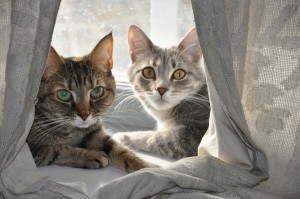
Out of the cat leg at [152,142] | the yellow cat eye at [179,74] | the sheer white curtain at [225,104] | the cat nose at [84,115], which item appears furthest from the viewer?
the yellow cat eye at [179,74]

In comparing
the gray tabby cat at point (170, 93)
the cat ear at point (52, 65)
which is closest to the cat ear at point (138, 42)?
the gray tabby cat at point (170, 93)

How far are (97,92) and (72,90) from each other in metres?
0.08

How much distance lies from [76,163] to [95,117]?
0.15 meters

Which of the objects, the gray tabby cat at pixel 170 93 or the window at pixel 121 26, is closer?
the gray tabby cat at pixel 170 93

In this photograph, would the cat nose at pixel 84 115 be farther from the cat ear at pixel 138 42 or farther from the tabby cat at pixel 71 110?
the cat ear at pixel 138 42

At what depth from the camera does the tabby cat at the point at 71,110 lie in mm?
1305

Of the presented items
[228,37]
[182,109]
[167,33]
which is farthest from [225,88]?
[167,33]

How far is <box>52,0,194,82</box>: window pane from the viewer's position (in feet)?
5.67

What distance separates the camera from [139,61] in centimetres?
164

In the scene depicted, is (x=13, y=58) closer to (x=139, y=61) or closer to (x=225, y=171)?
(x=225, y=171)

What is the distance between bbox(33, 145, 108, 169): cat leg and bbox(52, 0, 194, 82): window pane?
0.56 meters

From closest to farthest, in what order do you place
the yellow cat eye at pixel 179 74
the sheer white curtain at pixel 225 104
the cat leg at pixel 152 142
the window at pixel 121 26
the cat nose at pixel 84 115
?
1. the sheer white curtain at pixel 225 104
2. the cat nose at pixel 84 115
3. the cat leg at pixel 152 142
4. the yellow cat eye at pixel 179 74
5. the window at pixel 121 26

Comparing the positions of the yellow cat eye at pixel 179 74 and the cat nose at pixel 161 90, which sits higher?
the yellow cat eye at pixel 179 74

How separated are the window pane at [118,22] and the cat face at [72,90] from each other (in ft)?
1.51
